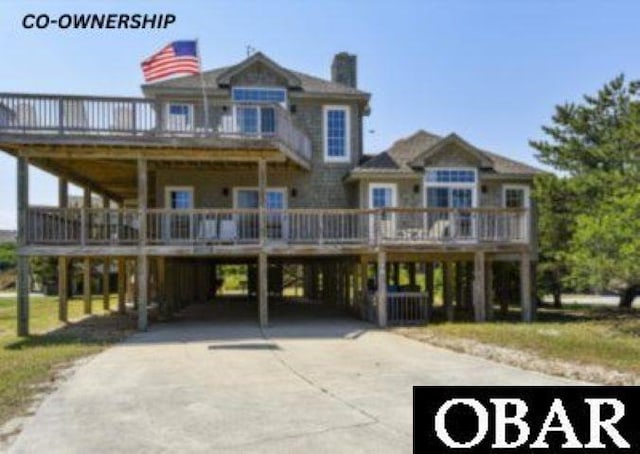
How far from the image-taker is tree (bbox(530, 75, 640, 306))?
717 inches

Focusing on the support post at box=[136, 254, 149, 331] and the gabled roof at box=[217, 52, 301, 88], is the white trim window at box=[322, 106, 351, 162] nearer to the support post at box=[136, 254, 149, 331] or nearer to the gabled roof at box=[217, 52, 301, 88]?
the gabled roof at box=[217, 52, 301, 88]

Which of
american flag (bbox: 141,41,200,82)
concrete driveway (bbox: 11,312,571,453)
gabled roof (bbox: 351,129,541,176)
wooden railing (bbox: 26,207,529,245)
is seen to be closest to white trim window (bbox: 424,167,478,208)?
gabled roof (bbox: 351,129,541,176)

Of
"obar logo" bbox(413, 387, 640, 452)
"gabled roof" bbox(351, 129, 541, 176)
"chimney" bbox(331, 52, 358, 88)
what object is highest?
"chimney" bbox(331, 52, 358, 88)

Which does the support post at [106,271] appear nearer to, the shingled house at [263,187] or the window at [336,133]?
the shingled house at [263,187]

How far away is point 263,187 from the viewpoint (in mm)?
19344

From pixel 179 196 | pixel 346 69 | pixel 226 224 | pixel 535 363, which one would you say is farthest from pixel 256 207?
pixel 535 363

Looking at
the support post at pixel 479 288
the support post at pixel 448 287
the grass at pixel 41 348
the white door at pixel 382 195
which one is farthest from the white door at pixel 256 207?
the support post at pixel 479 288

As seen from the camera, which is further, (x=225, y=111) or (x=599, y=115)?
(x=599, y=115)

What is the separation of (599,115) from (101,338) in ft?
60.8

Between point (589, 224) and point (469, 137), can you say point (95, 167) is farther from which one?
point (589, 224)

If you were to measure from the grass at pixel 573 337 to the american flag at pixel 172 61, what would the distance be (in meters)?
9.32

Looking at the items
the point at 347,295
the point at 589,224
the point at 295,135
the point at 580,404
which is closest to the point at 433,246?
the point at 589,224

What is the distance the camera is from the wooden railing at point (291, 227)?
18.8m

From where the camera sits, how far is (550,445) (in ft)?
20.0
